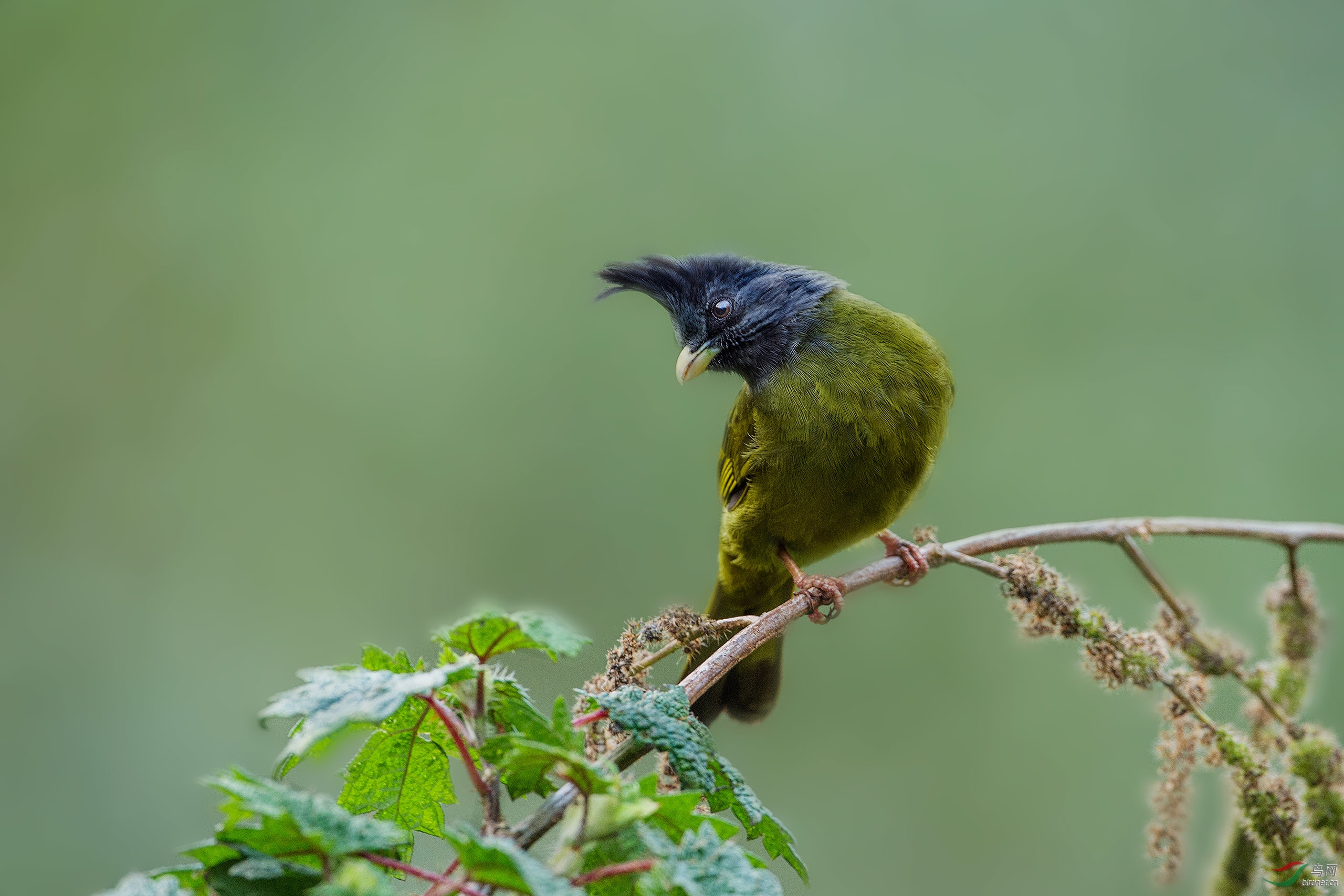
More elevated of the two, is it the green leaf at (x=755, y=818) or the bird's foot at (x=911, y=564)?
the bird's foot at (x=911, y=564)

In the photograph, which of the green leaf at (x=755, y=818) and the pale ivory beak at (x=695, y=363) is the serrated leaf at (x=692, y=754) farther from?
the pale ivory beak at (x=695, y=363)

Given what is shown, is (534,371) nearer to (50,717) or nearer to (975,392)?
(975,392)

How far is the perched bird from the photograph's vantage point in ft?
7.90

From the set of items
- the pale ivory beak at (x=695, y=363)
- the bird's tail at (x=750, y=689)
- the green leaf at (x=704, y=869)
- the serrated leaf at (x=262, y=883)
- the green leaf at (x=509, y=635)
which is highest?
the pale ivory beak at (x=695, y=363)

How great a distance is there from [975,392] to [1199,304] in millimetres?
1158

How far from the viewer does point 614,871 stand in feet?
2.70

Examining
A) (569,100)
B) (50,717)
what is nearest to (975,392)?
(569,100)

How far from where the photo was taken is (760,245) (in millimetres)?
4523

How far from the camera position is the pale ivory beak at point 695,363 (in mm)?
2740

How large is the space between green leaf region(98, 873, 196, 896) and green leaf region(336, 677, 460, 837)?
29cm

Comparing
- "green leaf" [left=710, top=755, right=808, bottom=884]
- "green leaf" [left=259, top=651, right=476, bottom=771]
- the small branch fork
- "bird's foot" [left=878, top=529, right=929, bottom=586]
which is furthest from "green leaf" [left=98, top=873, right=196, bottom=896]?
"bird's foot" [left=878, top=529, right=929, bottom=586]

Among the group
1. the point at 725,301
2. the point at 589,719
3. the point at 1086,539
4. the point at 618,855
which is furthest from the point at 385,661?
the point at 725,301

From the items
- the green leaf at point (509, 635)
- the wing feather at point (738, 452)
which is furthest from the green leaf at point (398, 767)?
the wing feather at point (738, 452)

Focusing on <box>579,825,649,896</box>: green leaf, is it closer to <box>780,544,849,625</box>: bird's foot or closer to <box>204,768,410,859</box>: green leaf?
<box>204,768,410,859</box>: green leaf
